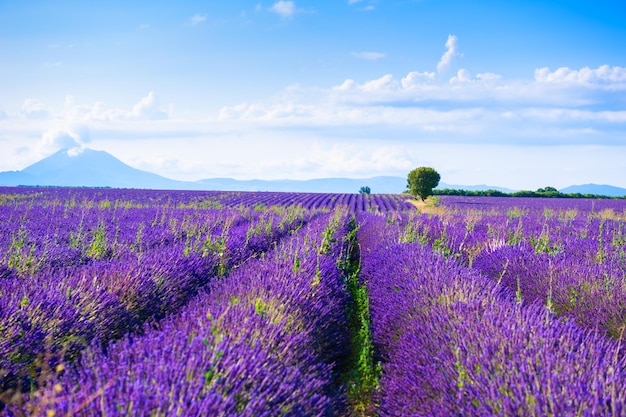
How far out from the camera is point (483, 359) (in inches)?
93.1

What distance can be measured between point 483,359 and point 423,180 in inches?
1101

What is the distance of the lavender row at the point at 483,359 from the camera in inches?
77.3

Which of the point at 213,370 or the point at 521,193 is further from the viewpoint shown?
the point at 521,193

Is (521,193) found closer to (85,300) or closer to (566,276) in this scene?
(566,276)

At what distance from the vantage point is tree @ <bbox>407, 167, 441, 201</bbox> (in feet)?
97.2

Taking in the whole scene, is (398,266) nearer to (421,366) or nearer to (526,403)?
(421,366)

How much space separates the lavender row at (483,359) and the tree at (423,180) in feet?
86.1

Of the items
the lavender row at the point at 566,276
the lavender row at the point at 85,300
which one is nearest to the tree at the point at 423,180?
the lavender row at the point at 566,276

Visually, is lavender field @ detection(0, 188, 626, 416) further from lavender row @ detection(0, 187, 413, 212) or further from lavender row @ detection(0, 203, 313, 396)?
lavender row @ detection(0, 187, 413, 212)

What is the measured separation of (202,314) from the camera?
3.00 meters

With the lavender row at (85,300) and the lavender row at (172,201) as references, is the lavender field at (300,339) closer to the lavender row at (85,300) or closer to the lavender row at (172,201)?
the lavender row at (85,300)

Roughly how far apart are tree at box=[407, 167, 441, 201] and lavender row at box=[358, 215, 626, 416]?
26.2 m

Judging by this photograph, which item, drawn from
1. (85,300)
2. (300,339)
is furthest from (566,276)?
(85,300)

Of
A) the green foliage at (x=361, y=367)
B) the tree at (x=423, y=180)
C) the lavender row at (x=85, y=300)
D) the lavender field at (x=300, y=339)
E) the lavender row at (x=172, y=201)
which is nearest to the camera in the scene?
the lavender field at (x=300, y=339)
